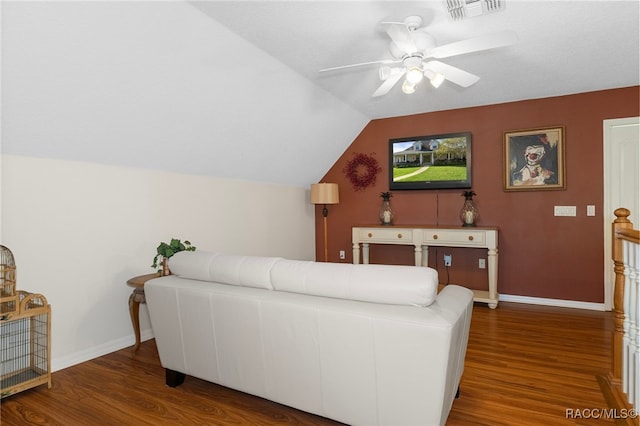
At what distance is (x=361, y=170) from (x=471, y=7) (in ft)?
10.4

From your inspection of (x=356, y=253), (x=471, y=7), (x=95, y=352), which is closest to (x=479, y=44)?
(x=471, y=7)

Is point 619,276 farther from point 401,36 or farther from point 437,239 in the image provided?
point 437,239

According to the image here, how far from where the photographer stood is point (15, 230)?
2.47 meters

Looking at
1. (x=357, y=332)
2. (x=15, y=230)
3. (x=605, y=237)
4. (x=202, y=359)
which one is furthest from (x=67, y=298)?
(x=605, y=237)

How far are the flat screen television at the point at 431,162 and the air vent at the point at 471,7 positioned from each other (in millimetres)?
2383

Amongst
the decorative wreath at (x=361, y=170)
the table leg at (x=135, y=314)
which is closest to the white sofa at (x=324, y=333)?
the table leg at (x=135, y=314)

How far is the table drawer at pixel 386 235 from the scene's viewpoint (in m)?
4.56

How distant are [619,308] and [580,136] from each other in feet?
8.48

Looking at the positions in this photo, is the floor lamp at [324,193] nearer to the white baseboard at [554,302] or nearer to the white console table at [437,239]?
the white console table at [437,239]

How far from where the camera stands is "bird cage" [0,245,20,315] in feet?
7.45

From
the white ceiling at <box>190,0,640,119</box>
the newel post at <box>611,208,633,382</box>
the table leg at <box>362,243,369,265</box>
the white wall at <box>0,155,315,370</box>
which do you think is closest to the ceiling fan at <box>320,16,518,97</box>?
the white ceiling at <box>190,0,640,119</box>

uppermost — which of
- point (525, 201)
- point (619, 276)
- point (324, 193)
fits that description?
point (324, 193)

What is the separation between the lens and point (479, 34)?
8.91 feet

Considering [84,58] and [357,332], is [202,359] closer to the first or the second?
[357,332]
